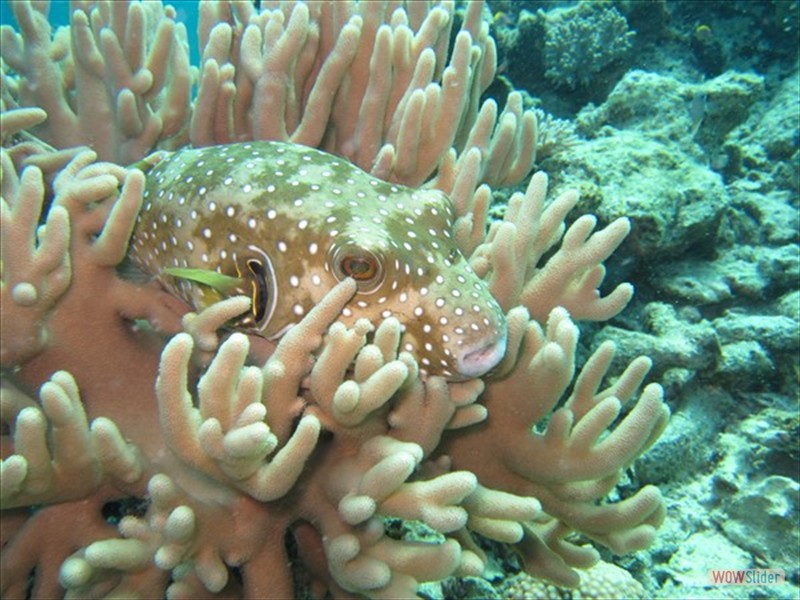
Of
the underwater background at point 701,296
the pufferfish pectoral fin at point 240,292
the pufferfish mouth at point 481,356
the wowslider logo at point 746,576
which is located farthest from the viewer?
the underwater background at point 701,296

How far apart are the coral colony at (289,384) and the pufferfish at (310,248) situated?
13mm

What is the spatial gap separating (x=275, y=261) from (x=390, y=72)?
102 inches

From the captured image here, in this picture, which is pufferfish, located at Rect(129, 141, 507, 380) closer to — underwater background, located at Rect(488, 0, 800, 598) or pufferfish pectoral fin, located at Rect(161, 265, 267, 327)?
pufferfish pectoral fin, located at Rect(161, 265, 267, 327)

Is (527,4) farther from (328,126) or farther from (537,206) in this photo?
(537,206)

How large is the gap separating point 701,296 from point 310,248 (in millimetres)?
6216

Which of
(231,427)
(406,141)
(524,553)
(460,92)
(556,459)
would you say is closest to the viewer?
(231,427)

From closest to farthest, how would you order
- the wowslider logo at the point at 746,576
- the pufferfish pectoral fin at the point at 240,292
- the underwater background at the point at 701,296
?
the pufferfish pectoral fin at the point at 240,292
the wowslider logo at the point at 746,576
the underwater background at the point at 701,296

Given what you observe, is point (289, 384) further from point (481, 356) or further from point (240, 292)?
point (481, 356)

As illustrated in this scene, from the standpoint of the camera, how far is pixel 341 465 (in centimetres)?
316

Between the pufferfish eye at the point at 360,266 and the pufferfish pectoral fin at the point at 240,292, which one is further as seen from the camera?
the pufferfish pectoral fin at the point at 240,292

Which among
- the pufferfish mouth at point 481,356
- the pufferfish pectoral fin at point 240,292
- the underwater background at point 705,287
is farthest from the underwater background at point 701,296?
the pufferfish pectoral fin at point 240,292

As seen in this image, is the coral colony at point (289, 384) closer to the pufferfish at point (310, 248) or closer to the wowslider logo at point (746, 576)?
the pufferfish at point (310, 248)

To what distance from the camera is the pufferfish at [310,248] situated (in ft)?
10.0

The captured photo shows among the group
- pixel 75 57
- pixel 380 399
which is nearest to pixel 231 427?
pixel 380 399
